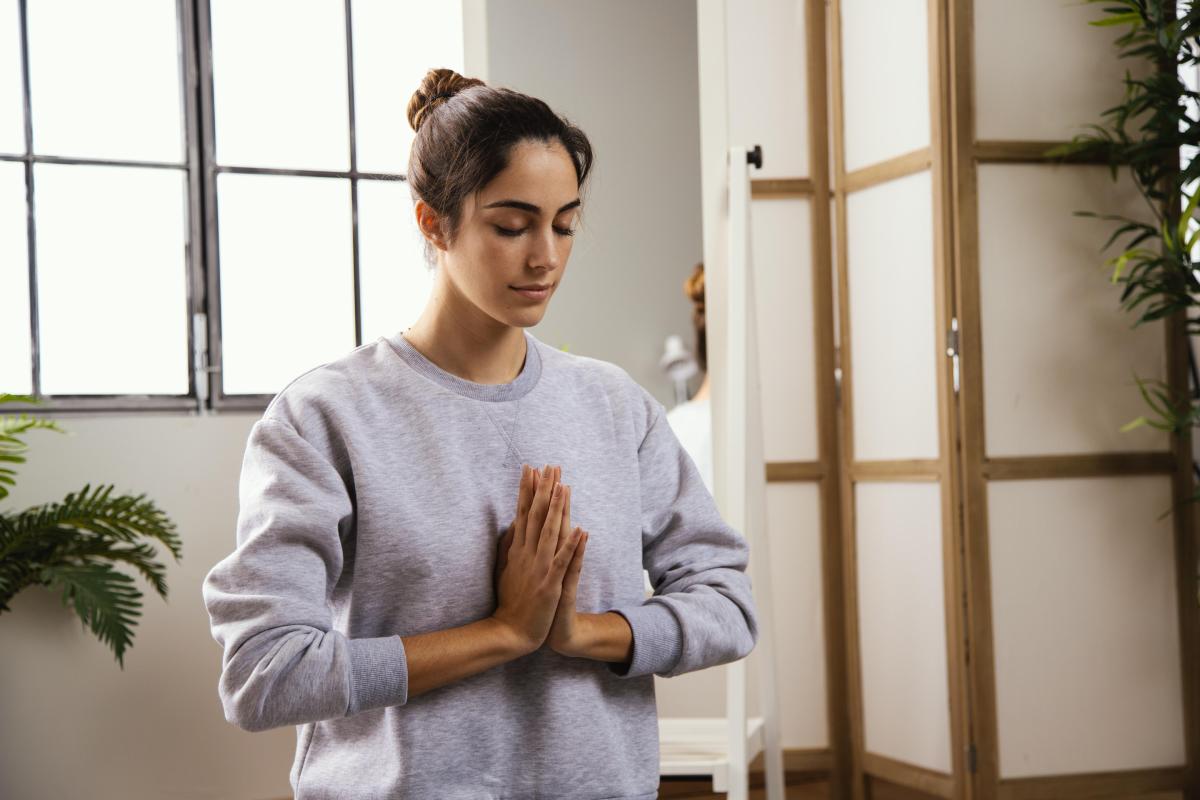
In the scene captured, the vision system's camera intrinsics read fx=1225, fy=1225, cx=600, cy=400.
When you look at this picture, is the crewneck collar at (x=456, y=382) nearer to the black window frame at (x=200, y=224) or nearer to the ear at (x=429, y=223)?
the ear at (x=429, y=223)

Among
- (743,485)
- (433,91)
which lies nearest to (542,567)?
(433,91)

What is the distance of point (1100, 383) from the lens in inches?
119

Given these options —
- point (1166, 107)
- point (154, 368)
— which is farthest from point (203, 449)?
point (1166, 107)

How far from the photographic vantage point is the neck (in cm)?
125

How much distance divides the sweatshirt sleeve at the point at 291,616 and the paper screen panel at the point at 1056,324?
7.07ft

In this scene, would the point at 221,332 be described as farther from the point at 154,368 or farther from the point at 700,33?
the point at 700,33

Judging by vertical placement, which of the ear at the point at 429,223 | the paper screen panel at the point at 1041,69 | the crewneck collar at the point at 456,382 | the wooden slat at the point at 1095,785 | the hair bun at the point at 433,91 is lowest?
the wooden slat at the point at 1095,785

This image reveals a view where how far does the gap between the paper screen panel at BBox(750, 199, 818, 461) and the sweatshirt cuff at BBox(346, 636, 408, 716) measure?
83.5 inches

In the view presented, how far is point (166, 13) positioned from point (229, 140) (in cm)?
38

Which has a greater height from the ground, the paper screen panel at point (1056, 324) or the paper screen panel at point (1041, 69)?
the paper screen panel at point (1041, 69)

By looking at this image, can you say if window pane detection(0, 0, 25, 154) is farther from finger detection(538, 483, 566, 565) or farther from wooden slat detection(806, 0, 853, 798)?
finger detection(538, 483, 566, 565)

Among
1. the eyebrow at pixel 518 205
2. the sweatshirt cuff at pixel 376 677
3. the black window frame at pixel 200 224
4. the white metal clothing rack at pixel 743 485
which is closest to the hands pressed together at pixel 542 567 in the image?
the sweatshirt cuff at pixel 376 677

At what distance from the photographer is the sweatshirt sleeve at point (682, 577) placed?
123 cm

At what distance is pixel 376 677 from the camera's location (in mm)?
1078
